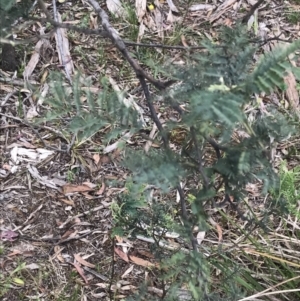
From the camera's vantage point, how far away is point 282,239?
68.0 inches

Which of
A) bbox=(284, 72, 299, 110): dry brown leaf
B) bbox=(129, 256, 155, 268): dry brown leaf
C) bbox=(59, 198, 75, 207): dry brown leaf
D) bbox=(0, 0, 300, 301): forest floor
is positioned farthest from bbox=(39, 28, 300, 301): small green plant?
bbox=(284, 72, 299, 110): dry brown leaf

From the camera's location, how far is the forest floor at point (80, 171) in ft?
5.61

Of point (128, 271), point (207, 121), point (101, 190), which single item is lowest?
point (128, 271)

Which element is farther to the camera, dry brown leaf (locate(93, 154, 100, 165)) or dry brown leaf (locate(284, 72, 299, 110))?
dry brown leaf (locate(284, 72, 299, 110))

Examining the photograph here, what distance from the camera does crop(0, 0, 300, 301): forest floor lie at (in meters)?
1.71

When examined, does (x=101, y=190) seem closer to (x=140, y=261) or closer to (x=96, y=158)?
(x=96, y=158)

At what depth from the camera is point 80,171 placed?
1.95 m

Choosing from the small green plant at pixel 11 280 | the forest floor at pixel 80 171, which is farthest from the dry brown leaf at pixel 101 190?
the small green plant at pixel 11 280

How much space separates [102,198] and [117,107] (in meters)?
1.03

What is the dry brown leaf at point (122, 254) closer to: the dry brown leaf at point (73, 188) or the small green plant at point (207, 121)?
the dry brown leaf at point (73, 188)

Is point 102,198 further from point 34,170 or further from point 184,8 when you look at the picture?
point 184,8

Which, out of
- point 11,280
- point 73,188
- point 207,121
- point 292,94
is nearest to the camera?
point 207,121

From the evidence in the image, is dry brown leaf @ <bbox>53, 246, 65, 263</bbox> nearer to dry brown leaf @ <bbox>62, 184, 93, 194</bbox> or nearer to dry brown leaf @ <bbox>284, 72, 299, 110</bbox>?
dry brown leaf @ <bbox>62, 184, 93, 194</bbox>

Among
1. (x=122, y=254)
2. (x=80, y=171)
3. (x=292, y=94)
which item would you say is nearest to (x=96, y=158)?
(x=80, y=171)
